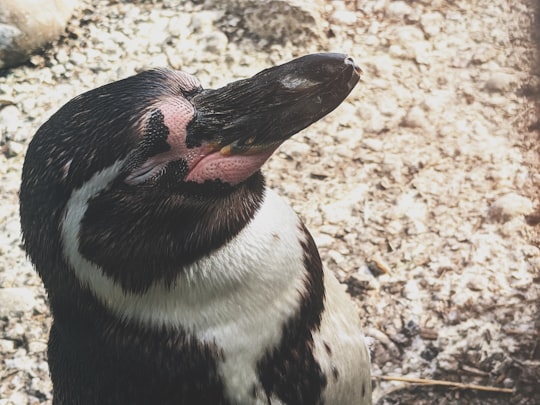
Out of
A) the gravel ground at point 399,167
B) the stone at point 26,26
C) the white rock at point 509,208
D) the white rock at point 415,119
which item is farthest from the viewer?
the stone at point 26,26

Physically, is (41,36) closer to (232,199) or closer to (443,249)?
(443,249)

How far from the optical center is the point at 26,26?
3.43m

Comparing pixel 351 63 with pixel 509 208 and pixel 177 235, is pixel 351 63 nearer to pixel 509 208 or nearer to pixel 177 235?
pixel 177 235

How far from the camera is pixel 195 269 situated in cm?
138

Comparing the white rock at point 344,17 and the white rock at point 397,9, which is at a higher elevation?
the white rock at point 397,9

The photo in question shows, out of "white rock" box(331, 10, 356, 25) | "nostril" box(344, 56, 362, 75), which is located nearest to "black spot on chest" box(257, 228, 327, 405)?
"nostril" box(344, 56, 362, 75)

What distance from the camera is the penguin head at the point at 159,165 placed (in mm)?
1351

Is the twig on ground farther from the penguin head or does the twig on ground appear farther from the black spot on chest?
the penguin head

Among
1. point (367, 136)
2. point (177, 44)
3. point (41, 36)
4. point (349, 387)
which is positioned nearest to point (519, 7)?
point (367, 136)

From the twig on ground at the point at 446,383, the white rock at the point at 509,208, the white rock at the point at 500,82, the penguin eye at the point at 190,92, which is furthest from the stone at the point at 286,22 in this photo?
the penguin eye at the point at 190,92

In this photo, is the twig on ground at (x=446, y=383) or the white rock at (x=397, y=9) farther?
the white rock at (x=397, y=9)

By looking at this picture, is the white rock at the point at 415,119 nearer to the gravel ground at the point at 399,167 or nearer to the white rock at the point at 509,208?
the gravel ground at the point at 399,167

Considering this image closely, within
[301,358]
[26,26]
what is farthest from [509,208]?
[26,26]

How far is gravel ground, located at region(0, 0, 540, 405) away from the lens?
2441 mm
